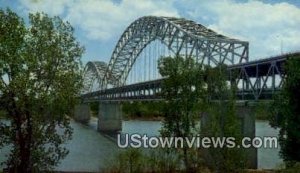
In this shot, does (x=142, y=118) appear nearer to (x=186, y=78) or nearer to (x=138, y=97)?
(x=138, y=97)

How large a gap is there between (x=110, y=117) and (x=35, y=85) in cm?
7648

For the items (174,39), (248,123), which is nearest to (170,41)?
(174,39)

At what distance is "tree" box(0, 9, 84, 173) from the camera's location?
56.2ft

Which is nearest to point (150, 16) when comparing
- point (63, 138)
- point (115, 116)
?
point (115, 116)

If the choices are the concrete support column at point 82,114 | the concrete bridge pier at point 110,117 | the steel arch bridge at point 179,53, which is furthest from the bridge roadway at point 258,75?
the concrete support column at point 82,114

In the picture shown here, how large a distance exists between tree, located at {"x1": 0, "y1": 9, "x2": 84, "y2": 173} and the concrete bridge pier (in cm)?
7179

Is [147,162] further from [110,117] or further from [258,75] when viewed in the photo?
[110,117]

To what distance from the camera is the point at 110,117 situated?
93500mm

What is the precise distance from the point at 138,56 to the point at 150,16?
14.8 meters

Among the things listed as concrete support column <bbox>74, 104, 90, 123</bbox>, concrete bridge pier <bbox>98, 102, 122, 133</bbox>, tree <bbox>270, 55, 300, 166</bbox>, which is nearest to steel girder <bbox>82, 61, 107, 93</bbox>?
concrete support column <bbox>74, 104, 90, 123</bbox>

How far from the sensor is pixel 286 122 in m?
21.8

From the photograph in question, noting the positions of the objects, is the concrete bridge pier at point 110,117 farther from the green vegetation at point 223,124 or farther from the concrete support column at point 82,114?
the green vegetation at point 223,124

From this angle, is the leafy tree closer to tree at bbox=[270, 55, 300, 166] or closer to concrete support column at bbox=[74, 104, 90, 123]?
tree at bbox=[270, 55, 300, 166]

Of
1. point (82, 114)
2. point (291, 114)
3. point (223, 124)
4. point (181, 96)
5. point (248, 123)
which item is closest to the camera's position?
point (291, 114)
